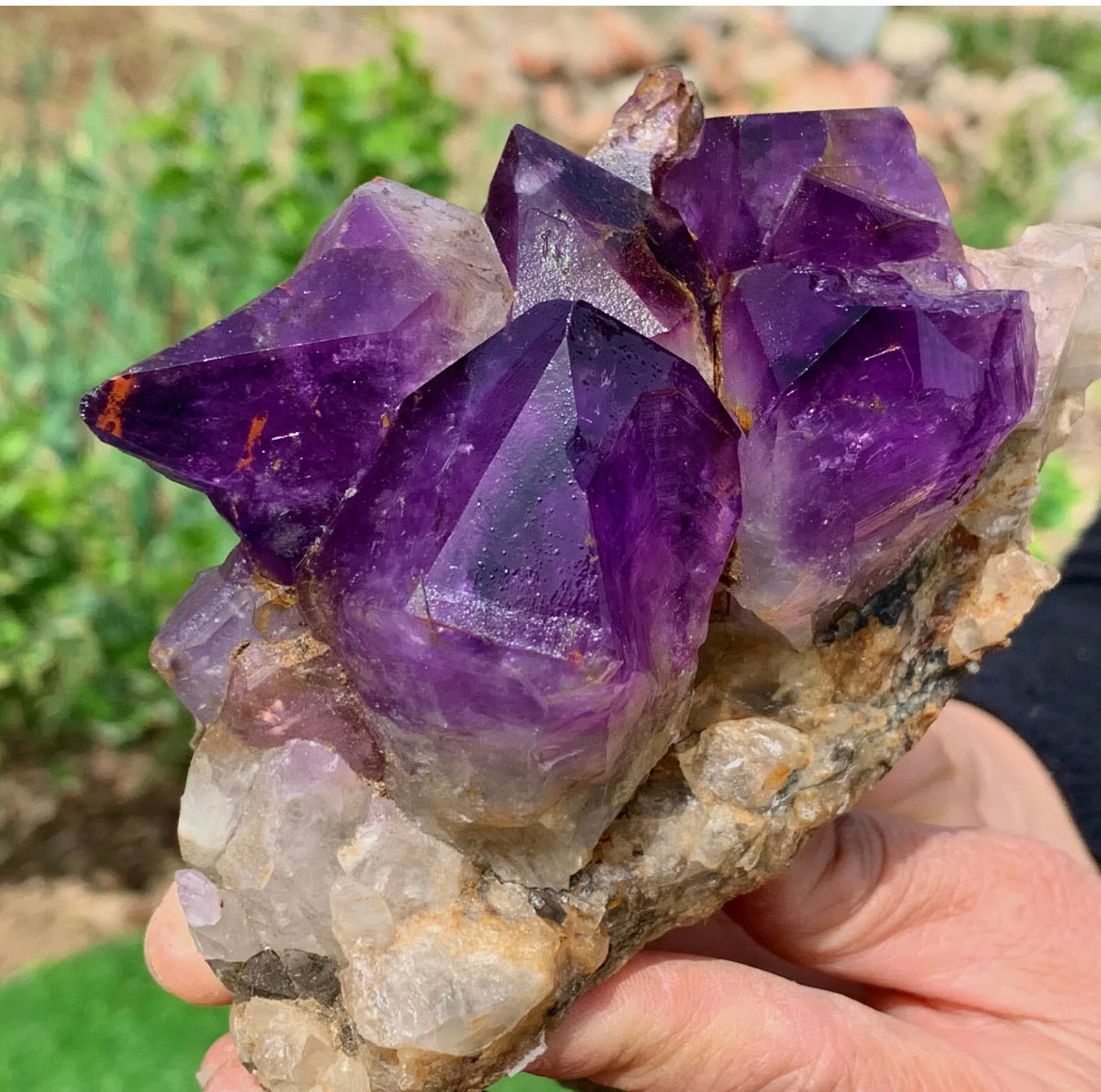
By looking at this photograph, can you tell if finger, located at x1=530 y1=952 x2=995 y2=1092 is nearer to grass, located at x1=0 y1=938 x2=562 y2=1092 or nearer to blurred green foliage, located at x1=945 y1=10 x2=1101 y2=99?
grass, located at x1=0 y1=938 x2=562 y2=1092

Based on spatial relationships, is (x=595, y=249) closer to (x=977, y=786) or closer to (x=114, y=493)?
(x=977, y=786)

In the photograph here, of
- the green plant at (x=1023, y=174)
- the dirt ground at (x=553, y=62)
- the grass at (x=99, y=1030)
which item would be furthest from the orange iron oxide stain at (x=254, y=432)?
the green plant at (x=1023, y=174)

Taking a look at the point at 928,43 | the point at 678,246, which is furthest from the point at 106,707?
the point at 928,43

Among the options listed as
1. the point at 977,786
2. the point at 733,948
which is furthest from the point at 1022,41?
the point at 733,948

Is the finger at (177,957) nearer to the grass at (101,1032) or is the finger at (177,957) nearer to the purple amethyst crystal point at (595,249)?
the purple amethyst crystal point at (595,249)

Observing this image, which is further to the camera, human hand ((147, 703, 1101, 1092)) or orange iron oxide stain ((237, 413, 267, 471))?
human hand ((147, 703, 1101, 1092))

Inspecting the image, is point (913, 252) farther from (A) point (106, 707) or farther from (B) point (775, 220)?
(A) point (106, 707)

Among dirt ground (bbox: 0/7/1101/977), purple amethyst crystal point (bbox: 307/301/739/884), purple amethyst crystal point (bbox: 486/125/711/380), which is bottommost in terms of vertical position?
purple amethyst crystal point (bbox: 307/301/739/884)

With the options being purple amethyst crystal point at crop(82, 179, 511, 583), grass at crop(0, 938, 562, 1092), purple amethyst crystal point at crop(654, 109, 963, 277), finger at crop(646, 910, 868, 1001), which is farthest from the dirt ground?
purple amethyst crystal point at crop(82, 179, 511, 583)
